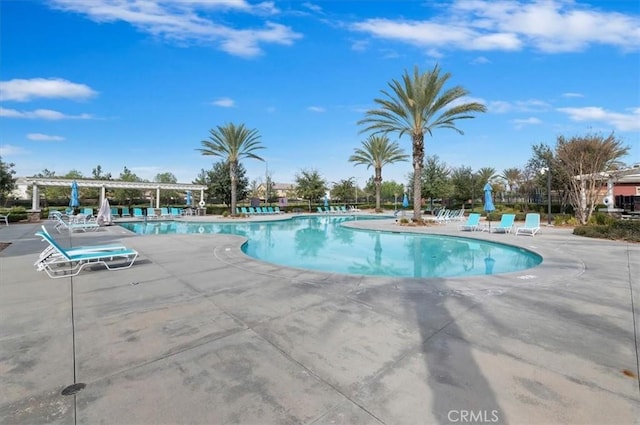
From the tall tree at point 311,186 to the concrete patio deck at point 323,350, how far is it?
31170 mm

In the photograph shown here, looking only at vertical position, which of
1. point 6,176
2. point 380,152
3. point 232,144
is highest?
point 380,152

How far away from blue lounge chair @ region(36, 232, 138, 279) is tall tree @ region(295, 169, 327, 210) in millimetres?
29415

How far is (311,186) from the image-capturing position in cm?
3719

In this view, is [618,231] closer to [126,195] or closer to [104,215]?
[104,215]

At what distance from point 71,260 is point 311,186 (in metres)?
31.2

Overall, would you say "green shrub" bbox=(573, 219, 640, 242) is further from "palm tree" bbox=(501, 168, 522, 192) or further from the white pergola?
the white pergola

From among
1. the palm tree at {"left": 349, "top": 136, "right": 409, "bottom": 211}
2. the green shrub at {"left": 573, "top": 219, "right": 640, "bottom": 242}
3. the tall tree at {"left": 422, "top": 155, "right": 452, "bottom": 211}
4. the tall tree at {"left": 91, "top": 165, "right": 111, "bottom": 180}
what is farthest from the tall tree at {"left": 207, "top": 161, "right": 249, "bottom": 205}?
the tall tree at {"left": 91, "top": 165, "right": 111, "bottom": 180}

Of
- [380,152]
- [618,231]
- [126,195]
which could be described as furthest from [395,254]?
[126,195]

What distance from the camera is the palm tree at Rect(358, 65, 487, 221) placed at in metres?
17.7

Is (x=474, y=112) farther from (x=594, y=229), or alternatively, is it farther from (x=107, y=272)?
(x=107, y=272)

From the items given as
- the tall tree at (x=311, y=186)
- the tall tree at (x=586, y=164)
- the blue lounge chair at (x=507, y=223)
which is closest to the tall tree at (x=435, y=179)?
the tall tree at (x=311, y=186)

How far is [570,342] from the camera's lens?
3.38 metres

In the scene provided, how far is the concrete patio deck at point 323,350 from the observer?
2.32m

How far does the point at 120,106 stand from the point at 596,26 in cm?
2824
